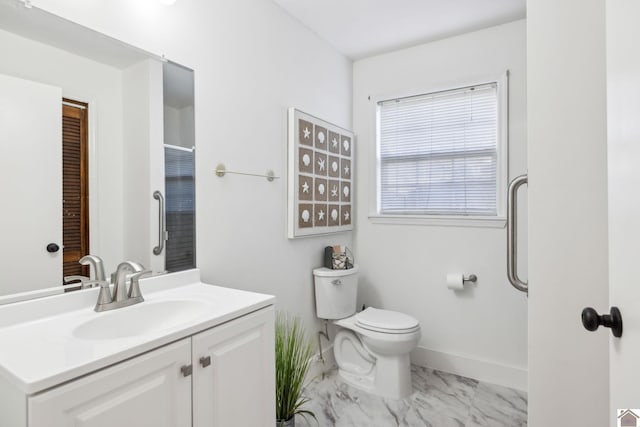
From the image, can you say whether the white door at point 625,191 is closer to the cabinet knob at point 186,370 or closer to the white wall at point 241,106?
the cabinet knob at point 186,370

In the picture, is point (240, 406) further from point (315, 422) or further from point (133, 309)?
point (315, 422)

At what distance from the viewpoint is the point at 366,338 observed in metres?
2.29

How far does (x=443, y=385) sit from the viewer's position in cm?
243

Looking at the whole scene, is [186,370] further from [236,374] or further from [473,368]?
[473,368]

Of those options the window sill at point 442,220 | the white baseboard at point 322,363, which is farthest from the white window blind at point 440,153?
the white baseboard at point 322,363

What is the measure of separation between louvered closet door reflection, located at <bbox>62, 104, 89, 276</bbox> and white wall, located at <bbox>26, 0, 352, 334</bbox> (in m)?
0.37

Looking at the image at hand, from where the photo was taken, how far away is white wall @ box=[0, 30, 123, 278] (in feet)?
4.11

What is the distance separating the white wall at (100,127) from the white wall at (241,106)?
0.16 metres

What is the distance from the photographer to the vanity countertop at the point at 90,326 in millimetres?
834

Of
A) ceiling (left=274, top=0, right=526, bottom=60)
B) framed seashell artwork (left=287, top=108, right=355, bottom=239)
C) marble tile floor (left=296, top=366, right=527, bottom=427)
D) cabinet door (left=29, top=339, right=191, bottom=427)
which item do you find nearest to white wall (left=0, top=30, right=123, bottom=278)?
cabinet door (left=29, top=339, right=191, bottom=427)

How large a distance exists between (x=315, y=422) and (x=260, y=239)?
105 centimetres

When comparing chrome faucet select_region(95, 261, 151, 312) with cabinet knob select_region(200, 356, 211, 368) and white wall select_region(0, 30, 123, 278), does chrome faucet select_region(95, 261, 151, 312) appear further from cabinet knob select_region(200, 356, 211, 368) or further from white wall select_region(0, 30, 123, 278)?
cabinet knob select_region(200, 356, 211, 368)

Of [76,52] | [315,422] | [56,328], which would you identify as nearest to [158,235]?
[56,328]

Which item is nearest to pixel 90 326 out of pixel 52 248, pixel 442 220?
pixel 52 248
